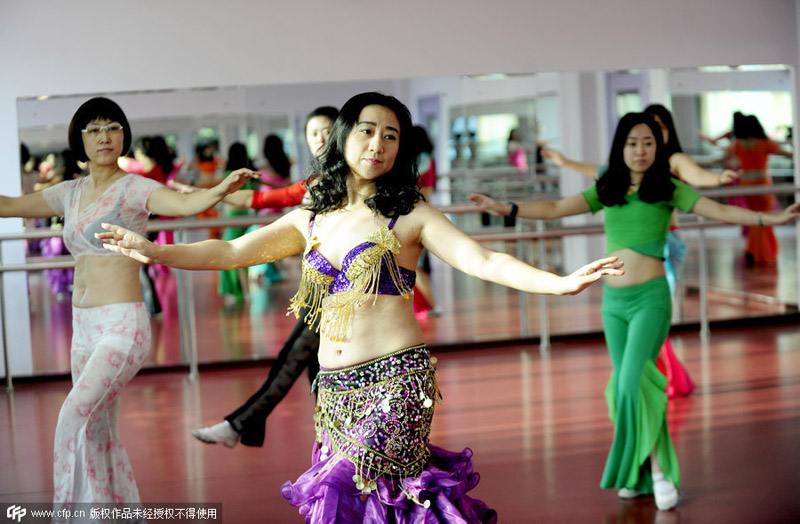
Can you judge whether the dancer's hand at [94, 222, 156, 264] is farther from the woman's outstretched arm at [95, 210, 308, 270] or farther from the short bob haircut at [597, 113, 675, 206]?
the short bob haircut at [597, 113, 675, 206]

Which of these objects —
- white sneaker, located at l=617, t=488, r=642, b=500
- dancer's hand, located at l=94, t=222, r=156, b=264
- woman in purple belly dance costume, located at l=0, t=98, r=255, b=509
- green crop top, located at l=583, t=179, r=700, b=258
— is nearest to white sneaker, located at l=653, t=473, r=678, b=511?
white sneaker, located at l=617, t=488, r=642, b=500

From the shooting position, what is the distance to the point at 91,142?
142 inches

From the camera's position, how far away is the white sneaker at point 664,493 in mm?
3898

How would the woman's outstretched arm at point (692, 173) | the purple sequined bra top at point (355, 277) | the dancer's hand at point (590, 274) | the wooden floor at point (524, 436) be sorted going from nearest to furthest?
the dancer's hand at point (590, 274) < the purple sequined bra top at point (355, 277) < the wooden floor at point (524, 436) < the woman's outstretched arm at point (692, 173)

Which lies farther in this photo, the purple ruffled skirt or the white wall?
the white wall

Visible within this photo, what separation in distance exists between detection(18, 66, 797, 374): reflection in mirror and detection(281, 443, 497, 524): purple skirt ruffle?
4.54 m

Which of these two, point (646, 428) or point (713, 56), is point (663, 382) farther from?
point (713, 56)

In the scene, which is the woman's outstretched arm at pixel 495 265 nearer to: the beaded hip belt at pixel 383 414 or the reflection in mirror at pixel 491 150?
Result: the beaded hip belt at pixel 383 414

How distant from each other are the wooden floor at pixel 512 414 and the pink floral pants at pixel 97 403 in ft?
1.93

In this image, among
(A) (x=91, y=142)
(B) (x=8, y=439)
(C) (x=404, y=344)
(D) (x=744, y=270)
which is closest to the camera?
(C) (x=404, y=344)

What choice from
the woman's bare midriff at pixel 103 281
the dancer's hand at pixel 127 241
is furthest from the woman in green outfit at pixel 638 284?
the dancer's hand at pixel 127 241

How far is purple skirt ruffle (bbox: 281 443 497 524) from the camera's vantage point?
2631mm

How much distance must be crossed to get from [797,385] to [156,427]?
146 inches

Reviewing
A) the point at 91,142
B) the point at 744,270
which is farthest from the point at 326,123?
the point at 744,270
